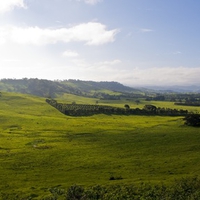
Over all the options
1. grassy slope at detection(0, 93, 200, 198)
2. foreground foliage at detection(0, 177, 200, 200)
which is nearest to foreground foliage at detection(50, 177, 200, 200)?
foreground foliage at detection(0, 177, 200, 200)

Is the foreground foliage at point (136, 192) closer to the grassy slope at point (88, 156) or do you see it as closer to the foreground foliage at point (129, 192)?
the foreground foliage at point (129, 192)

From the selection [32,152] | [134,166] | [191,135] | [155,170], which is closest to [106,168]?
[134,166]

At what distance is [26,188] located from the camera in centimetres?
5306

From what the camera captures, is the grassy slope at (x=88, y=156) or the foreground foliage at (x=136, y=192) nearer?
the foreground foliage at (x=136, y=192)

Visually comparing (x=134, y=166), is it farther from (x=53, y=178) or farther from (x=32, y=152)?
(x=32, y=152)

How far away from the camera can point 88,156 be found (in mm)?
79312

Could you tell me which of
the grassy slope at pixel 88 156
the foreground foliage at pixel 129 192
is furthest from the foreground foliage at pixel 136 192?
the grassy slope at pixel 88 156

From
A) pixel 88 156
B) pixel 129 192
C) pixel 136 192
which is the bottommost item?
pixel 88 156

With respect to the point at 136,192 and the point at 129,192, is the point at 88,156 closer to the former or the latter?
the point at 129,192

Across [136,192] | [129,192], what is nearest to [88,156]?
[129,192]

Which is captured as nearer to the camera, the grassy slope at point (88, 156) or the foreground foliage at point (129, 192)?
the foreground foliage at point (129, 192)

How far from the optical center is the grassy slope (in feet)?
195

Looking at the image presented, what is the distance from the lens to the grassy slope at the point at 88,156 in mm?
59344

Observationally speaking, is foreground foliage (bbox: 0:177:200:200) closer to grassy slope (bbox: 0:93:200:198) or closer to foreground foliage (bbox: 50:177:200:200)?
foreground foliage (bbox: 50:177:200:200)
